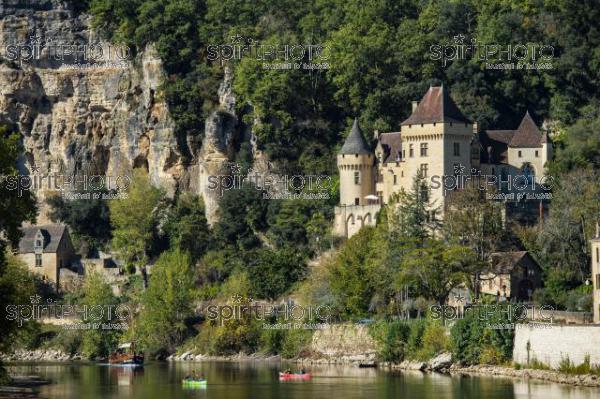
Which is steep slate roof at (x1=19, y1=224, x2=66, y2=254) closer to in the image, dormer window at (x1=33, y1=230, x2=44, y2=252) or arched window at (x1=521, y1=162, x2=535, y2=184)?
dormer window at (x1=33, y1=230, x2=44, y2=252)

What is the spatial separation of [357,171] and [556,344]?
1064 inches

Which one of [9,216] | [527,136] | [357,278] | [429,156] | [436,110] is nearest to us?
[9,216]

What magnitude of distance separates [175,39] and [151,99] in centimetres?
434

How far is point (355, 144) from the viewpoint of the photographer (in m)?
109

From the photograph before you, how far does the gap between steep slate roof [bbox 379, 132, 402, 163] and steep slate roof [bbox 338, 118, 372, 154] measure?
106 centimetres

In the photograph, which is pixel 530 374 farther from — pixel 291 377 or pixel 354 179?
pixel 354 179

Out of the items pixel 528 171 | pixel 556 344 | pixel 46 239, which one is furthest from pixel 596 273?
pixel 46 239

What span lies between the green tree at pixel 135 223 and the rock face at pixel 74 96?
4043 millimetres

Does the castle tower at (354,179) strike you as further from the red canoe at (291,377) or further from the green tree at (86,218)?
the red canoe at (291,377)

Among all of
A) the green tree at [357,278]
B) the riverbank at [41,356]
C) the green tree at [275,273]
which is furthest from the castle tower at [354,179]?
the riverbank at [41,356]

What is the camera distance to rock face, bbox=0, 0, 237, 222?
121500mm

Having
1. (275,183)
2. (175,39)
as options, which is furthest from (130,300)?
(175,39)

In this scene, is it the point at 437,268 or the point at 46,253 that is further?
the point at 46,253

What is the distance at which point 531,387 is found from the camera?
81.0 m
